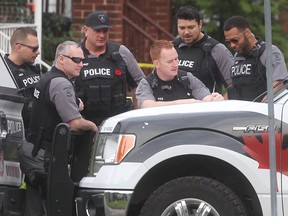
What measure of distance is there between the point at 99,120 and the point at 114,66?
0.53 m

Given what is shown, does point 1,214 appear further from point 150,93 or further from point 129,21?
point 129,21

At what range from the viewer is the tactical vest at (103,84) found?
953 centimetres

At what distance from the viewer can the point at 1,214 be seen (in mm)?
8469

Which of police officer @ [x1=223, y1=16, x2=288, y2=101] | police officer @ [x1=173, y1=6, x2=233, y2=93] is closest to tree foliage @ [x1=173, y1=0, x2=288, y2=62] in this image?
police officer @ [x1=173, y1=6, x2=233, y2=93]

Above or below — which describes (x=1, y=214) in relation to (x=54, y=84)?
below

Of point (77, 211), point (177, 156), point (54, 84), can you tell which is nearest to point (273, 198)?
point (177, 156)

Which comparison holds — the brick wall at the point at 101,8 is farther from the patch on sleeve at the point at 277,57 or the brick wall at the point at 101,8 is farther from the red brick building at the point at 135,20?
the patch on sleeve at the point at 277,57

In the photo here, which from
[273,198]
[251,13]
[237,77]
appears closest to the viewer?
[273,198]

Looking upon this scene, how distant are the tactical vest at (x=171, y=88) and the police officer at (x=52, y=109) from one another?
0.66 metres

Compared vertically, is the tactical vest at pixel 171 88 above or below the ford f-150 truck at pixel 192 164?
above

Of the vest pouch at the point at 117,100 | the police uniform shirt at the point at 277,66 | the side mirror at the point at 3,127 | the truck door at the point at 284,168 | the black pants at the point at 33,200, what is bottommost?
the black pants at the point at 33,200

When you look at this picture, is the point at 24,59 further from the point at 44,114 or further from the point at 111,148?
the point at 111,148

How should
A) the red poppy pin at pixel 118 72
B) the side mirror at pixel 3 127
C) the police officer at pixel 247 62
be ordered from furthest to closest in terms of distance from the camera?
the red poppy pin at pixel 118 72 < the police officer at pixel 247 62 < the side mirror at pixel 3 127

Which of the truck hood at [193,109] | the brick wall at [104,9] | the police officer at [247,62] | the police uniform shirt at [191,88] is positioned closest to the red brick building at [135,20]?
the brick wall at [104,9]
